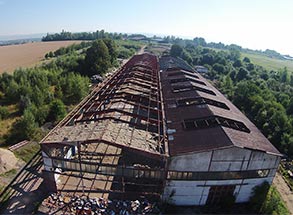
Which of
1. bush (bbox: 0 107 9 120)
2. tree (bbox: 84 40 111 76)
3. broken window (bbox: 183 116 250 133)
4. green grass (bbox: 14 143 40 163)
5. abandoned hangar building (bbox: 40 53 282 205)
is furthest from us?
tree (bbox: 84 40 111 76)

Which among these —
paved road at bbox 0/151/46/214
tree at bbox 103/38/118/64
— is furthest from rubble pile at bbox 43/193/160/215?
tree at bbox 103/38/118/64

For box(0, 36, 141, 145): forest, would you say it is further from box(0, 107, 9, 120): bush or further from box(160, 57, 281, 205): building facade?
box(160, 57, 281, 205): building facade

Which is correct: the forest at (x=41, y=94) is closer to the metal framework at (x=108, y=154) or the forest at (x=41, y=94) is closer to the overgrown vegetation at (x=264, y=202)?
the metal framework at (x=108, y=154)

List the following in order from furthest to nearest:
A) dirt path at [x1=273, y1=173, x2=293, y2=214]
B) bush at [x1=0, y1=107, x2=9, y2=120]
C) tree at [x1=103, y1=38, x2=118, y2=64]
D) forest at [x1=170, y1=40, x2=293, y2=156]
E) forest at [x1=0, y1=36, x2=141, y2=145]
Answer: tree at [x1=103, y1=38, x2=118, y2=64] < bush at [x1=0, y1=107, x2=9, y2=120] < forest at [x1=170, y1=40, x2=293, y2=156] < forest at [x1=0, y1=36, x2=141, y2=145] < dirt path at [x1=273, y1=173, x2=293, y2=214]

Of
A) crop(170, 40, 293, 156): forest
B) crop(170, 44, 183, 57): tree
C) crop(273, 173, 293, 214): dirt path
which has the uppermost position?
crop(170, 44, 183, 57): tree

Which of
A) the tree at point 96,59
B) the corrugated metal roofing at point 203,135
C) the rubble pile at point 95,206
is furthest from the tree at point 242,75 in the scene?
the rubble pile at point 95,206

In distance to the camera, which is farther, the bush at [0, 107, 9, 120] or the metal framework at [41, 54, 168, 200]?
the bush at [0, 107, 9, 120]
